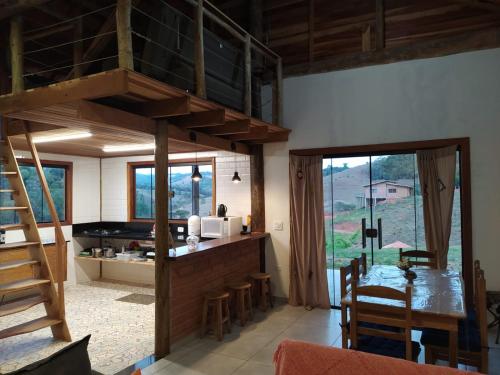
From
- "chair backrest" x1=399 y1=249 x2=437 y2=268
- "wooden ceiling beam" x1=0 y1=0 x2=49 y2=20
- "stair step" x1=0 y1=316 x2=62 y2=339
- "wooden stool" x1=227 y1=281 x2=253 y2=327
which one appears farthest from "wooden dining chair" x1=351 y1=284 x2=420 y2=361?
"wooden ceiling beam" x1=0 y1=0 x2=49 y2=20

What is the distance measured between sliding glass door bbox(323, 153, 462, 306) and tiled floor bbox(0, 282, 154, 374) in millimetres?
2608

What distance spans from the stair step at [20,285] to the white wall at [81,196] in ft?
7.23

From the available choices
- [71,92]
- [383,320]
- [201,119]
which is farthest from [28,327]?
[383,320]

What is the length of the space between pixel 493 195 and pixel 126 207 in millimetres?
5676

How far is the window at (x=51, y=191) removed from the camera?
5.86 meters

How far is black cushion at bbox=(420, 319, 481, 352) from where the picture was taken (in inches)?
105

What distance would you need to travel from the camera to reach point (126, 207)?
22.2ft

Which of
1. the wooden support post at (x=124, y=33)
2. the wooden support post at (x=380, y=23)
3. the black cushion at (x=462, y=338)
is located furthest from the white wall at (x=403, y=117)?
the wooden support post at (x=124, y=33)

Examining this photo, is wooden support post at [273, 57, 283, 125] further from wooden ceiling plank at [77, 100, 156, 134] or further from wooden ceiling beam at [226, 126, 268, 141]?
Answer: wooden ceiling plank at [77, 100, 156, 134]

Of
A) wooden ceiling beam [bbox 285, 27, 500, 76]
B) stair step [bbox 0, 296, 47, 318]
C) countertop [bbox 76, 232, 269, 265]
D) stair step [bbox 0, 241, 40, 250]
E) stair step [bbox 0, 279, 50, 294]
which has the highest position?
wooden ceiling beam [bbox 285, 27, 500, 76]

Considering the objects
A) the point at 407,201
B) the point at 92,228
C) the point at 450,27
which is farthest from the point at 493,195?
the point at 92,228

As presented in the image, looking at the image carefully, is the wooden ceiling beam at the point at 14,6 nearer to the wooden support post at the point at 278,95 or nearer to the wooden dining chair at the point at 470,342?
the wooden support post at the point at 278,95

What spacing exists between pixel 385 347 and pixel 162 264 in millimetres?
2124

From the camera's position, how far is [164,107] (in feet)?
11.1
